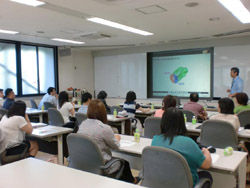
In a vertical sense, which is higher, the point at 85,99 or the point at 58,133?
the point at 85,99

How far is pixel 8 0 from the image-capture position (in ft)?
12.7

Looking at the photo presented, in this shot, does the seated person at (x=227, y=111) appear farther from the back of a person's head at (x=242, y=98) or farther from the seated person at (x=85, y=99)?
the seated person at (x=85, y=99)

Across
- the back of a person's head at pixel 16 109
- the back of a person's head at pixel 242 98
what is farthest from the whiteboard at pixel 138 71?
the back of a person's head at pixel 16 109

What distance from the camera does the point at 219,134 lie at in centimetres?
308

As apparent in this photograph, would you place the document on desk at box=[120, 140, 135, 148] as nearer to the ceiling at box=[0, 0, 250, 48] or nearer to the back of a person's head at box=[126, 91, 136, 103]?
the ceiling at box=[0, 0, 250, 48]

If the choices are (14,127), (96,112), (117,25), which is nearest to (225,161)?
Result: (96,112)

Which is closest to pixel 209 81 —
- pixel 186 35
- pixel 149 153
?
pixel 186 35

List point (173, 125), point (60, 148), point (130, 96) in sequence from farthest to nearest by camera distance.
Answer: point (130, 96) < point (60, 148) < point (173, 125)

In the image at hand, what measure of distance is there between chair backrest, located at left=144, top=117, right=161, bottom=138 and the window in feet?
20.3

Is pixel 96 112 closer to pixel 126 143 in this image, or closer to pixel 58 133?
pixel 126 143

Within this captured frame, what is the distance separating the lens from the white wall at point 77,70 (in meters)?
9.52

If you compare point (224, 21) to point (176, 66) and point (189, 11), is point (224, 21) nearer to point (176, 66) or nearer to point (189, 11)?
point (189, 11)

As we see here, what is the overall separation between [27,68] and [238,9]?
702 cm

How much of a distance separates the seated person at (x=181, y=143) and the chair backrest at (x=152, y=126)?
1.31 meters
